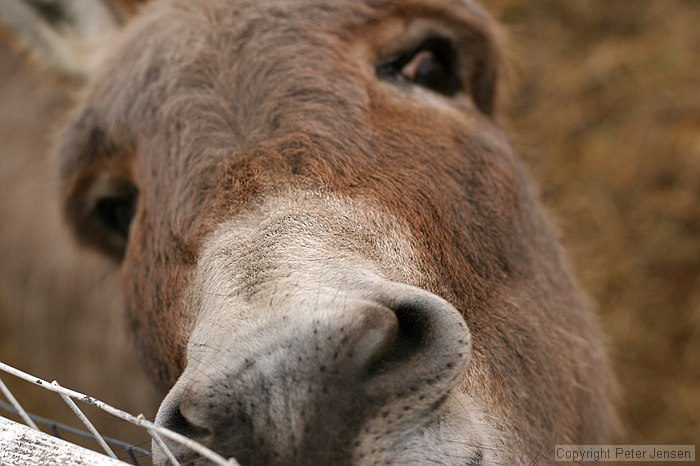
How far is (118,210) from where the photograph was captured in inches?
105

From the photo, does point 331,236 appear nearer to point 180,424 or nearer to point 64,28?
point 180,424

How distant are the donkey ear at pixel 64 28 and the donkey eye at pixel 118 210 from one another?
1.09m

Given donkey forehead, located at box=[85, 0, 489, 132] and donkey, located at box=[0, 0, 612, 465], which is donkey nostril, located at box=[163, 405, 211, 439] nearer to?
donkey, located at box=[0, 0, 612, 465]

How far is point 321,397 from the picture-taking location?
1.32 m

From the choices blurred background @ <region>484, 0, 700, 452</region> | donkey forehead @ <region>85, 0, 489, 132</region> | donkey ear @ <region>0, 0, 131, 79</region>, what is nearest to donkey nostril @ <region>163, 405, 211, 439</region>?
donkey forehead @ <region>85, 0, 489, 132</region>

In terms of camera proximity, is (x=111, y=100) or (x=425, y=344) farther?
(x=111, y=100)

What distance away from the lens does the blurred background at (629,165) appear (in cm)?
477

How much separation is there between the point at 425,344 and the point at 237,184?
0.67 m

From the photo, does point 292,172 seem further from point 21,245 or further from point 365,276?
point 21,245

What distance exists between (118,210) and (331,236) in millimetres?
1355

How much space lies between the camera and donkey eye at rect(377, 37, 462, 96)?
7.74ft

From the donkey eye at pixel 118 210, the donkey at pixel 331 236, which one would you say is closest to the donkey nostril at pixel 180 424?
the donkey at pixel 331 236

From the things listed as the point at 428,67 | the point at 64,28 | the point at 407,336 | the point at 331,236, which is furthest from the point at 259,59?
the point at 64,28

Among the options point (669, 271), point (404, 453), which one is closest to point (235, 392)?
point (404, 453)
